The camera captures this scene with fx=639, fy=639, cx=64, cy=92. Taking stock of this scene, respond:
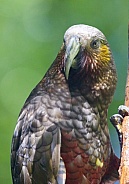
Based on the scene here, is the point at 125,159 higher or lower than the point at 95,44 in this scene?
lower

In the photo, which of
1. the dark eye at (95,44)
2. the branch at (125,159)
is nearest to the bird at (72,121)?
the dark eye at (95,44)

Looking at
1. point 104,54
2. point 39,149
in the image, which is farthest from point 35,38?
point 39,149

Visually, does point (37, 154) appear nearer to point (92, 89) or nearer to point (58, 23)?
point (92, 89)

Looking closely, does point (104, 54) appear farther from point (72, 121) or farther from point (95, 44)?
point (72, 121)

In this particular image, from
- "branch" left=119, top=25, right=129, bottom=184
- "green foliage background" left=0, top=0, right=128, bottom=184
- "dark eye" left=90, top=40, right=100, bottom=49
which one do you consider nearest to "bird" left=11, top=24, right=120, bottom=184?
"dark eye" left=90, top=40, right=100, bottom=49

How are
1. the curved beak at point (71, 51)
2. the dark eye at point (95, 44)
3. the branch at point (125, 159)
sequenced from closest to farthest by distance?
the branch at point (125, 159) < the curved beak at point (71, 51) < the dark eye at point (95, 44)

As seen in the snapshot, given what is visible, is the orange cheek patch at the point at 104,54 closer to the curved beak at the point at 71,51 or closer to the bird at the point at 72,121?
the bird at the point at 72,121
